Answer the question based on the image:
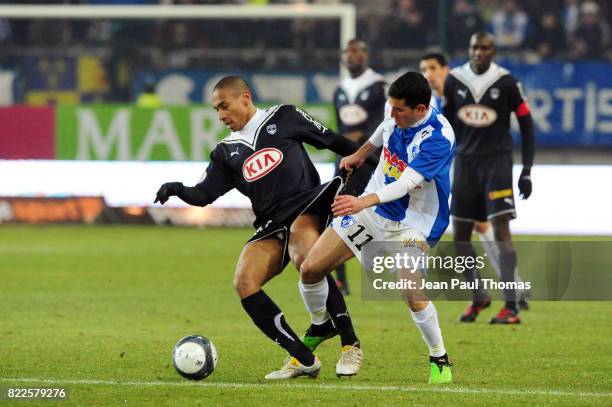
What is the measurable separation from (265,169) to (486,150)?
3.52m

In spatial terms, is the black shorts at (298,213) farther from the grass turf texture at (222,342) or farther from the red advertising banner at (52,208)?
the red advertising banner at (52,208)

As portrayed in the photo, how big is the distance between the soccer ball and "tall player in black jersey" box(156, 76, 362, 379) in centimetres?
38

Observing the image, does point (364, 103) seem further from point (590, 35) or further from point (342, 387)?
point (590, 35)

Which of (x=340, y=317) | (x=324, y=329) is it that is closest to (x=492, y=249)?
(x=324, y=329)

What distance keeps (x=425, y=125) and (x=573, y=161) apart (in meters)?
14.3

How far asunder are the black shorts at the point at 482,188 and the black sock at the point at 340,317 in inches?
124

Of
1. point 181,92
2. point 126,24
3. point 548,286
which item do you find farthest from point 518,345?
point 126,24

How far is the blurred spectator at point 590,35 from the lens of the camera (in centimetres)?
2253

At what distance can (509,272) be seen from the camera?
10891mm

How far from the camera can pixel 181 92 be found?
22.5 m

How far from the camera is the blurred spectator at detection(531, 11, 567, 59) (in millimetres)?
22719

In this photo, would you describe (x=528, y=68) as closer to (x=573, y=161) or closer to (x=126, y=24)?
(x=573, y=161)

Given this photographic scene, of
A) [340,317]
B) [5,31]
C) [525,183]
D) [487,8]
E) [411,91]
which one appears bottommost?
[340,317]

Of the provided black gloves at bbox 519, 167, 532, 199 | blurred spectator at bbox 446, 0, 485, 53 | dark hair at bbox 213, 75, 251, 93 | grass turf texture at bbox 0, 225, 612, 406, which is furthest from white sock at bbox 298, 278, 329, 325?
blurred spectator at bbox 446, 0, 485, 53
